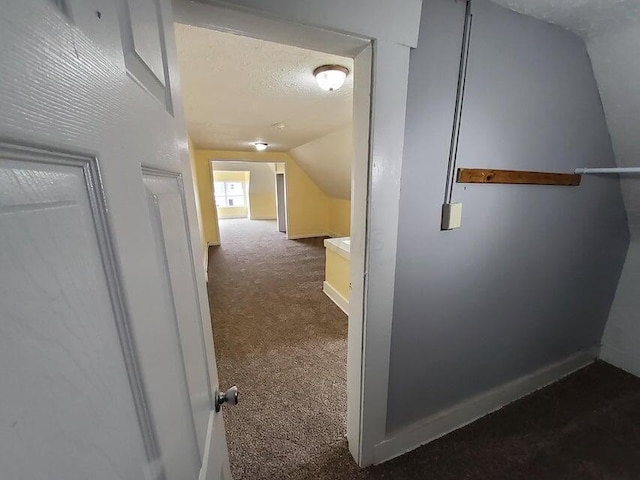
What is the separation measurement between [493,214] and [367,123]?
777 mm

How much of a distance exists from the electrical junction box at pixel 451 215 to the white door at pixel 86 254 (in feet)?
3.35

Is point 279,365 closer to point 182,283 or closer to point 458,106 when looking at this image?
point 182,283

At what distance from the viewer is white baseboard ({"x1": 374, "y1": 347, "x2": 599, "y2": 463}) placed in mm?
1247

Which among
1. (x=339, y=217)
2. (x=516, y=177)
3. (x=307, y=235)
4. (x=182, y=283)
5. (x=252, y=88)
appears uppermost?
(x=252, y=88)

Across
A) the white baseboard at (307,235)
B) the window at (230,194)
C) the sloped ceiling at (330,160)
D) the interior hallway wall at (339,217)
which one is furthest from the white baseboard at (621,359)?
the window at (230,194)

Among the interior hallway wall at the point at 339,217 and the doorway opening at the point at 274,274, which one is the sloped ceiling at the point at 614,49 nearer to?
the doorway opening at the point at 274,274

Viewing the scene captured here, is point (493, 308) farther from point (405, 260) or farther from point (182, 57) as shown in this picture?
point (182, 57)

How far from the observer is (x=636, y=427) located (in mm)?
1393

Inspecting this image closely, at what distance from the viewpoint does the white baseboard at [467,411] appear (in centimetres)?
125

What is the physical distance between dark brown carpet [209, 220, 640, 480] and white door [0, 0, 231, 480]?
3.53 ft

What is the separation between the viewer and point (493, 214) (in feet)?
3.85

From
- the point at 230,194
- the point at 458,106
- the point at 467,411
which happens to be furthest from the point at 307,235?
the point at 230,194

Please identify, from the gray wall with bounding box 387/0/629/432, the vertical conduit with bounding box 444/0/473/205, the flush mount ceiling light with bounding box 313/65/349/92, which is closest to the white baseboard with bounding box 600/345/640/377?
the gray wall with bounding box 387/0/629/432

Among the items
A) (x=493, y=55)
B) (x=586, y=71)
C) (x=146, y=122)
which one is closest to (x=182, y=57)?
(x=146, y=122)
